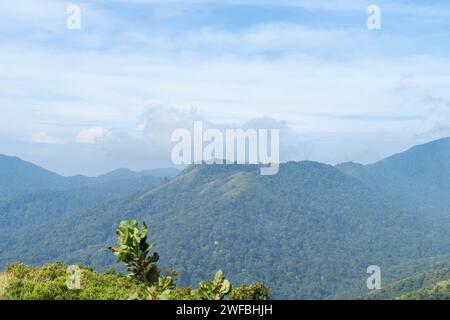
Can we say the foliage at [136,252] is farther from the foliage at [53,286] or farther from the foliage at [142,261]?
the foliage at [53,286]

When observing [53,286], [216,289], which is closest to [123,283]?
[53,286]

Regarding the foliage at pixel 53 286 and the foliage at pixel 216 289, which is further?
the foliage at pixel 53 286

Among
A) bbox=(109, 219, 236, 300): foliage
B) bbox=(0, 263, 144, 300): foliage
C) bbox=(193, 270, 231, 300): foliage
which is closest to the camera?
bbox=(109, 219, 236, 300): foliage

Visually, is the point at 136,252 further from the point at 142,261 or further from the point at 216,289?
the point at 216,289

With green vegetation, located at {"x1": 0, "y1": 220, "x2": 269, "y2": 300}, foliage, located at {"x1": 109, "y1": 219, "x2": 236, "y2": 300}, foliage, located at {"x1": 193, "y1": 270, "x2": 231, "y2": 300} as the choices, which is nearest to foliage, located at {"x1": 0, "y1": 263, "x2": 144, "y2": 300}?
green vegetation, located at {"x1": 0, "y1": 220, "x2": 269, "y2": 300}

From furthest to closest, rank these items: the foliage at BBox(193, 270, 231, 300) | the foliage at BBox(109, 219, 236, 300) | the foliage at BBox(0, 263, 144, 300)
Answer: the foliage at BBox(0, 263, 144, 300), the foliage at BBox(193, 270, 231, 300), the foliage at BBox(109, 219, 236, 300)

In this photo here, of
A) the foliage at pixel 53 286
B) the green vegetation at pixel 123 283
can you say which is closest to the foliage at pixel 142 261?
the green vegetation at pixel 123 283

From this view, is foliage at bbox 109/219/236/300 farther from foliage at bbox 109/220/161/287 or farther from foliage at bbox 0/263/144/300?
foliage at bbox 0/263/144/300

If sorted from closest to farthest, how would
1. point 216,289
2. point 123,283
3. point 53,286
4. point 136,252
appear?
point 136,252, point 216,289, point 53,286, point 123,283

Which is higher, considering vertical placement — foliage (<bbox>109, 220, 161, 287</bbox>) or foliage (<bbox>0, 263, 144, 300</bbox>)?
foliage (<bbox>109, 220, 161, 287</bbox>)
